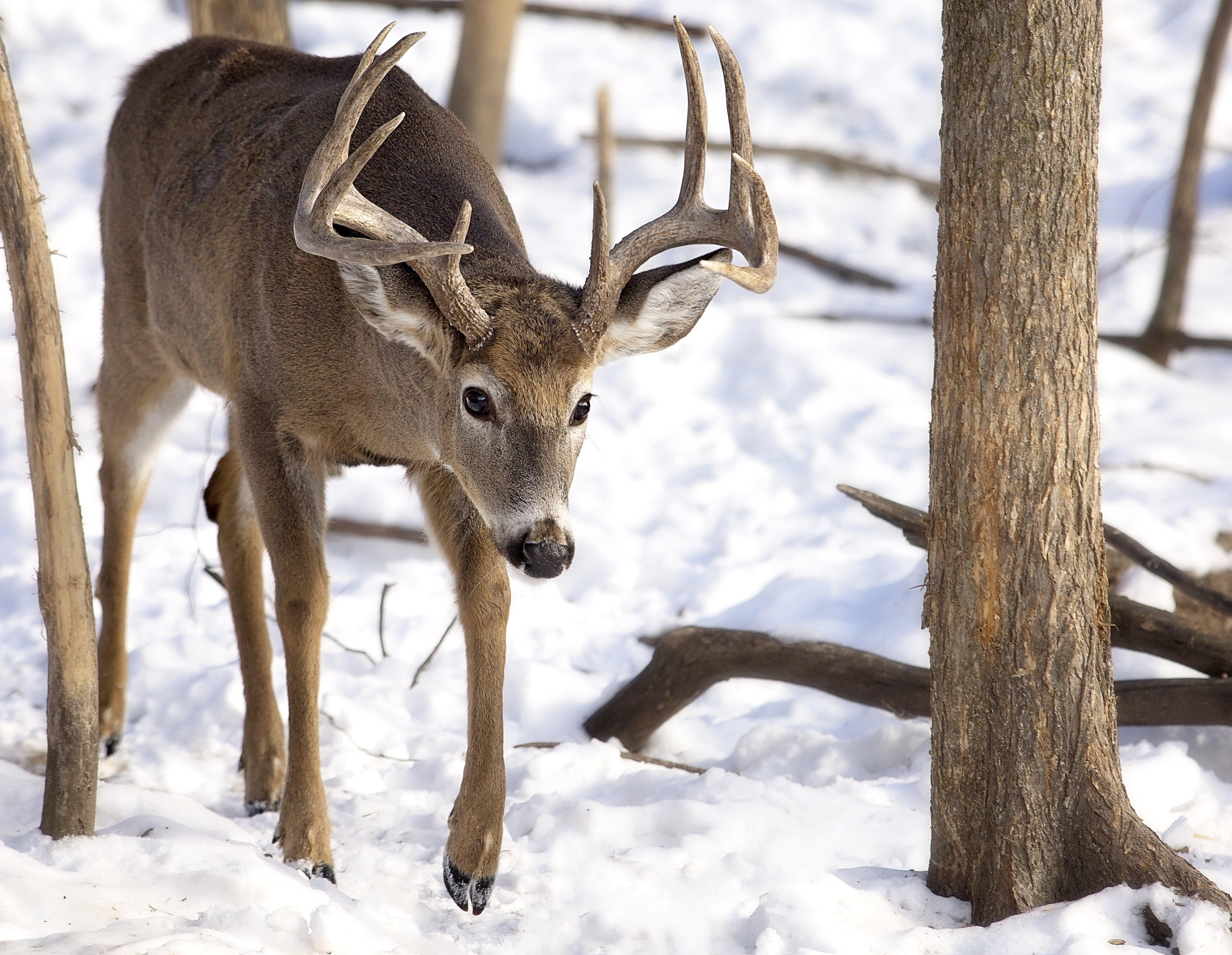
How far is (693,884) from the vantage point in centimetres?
358

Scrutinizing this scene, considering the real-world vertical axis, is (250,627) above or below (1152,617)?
below

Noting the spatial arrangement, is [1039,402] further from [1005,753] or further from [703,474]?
[703,474]

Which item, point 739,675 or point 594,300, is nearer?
point 594,300

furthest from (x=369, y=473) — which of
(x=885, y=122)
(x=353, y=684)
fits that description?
(x=885, y=122)

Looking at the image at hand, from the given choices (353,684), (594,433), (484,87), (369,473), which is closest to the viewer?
(353,684)

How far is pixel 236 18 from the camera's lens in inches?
267

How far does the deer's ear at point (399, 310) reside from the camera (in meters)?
3.66

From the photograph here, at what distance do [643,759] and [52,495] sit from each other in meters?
2.21

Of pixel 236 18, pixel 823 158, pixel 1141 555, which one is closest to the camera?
pixel 1141 555

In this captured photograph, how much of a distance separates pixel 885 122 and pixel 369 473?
8.88 m

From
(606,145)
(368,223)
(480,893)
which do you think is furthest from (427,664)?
(606,145)

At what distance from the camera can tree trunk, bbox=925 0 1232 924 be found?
10.3 feet

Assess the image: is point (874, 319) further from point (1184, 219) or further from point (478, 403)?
point (478, 403)

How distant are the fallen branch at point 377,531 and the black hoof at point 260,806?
233 cm
